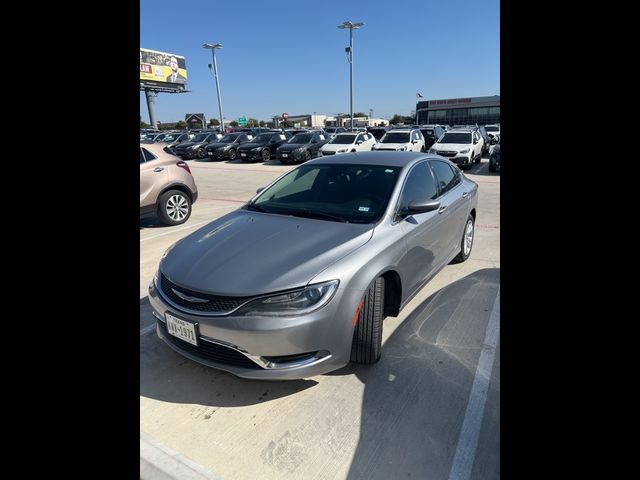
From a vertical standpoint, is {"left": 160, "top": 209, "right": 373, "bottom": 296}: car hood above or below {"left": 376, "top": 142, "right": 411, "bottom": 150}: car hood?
below

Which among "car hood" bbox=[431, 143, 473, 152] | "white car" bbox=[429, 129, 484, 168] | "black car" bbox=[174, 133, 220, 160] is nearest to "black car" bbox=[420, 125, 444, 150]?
"white car" bbox=[429, 129, 484, 168]

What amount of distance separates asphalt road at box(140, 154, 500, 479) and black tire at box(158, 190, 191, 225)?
4.09 metres

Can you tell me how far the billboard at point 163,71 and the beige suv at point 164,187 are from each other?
49862mm

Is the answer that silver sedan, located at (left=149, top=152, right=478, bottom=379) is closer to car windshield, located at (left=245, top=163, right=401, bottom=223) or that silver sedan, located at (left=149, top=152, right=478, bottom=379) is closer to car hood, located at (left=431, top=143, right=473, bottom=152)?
car windshield, located at (left=245, top=163, right=401, bottom=223)

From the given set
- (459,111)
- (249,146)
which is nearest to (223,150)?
(249,146)

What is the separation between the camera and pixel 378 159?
12.8ft

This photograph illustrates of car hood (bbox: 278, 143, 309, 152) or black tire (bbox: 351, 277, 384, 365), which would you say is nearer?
black tire (bbox: 351, 277, 384, 365)

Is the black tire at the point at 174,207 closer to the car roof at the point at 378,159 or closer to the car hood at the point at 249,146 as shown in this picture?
the car roof at the point at 378,159

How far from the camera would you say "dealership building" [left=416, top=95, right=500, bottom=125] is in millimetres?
58781

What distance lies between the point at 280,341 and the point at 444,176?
2.97 metres

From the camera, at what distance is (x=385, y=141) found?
1817cm
